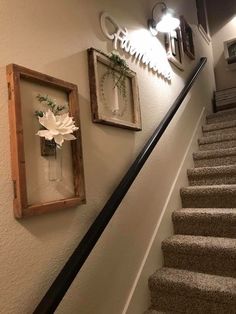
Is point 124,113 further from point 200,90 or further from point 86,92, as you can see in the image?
point 200,90

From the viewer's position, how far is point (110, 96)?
166cm

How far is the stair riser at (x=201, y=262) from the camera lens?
179cm

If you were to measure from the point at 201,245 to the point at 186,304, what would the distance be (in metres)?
0.39

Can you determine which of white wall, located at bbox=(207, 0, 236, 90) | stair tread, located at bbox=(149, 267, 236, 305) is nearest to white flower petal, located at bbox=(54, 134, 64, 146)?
stair tread, located at bbox=(149, 267, 236, 305)

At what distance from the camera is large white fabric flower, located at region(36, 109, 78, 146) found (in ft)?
3.66

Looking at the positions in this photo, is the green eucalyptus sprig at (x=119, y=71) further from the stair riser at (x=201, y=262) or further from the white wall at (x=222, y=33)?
the white wall at (x=222, y=33)

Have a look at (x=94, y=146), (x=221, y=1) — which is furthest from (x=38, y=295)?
(x=221, y=1)

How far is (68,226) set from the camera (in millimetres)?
1264

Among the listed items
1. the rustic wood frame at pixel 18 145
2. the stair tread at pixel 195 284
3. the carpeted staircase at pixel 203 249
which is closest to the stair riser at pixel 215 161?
the carpeted staircase at pixel 203 249

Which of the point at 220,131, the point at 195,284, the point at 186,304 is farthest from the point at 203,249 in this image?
the point at 220,131

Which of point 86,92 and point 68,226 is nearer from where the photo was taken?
point 68,226

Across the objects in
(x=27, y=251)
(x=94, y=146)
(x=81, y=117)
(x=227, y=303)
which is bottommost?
(x=227, y=303)

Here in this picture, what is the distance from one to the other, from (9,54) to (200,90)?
290 centimetres

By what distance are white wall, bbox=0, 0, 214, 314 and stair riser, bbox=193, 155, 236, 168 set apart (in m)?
0.74
